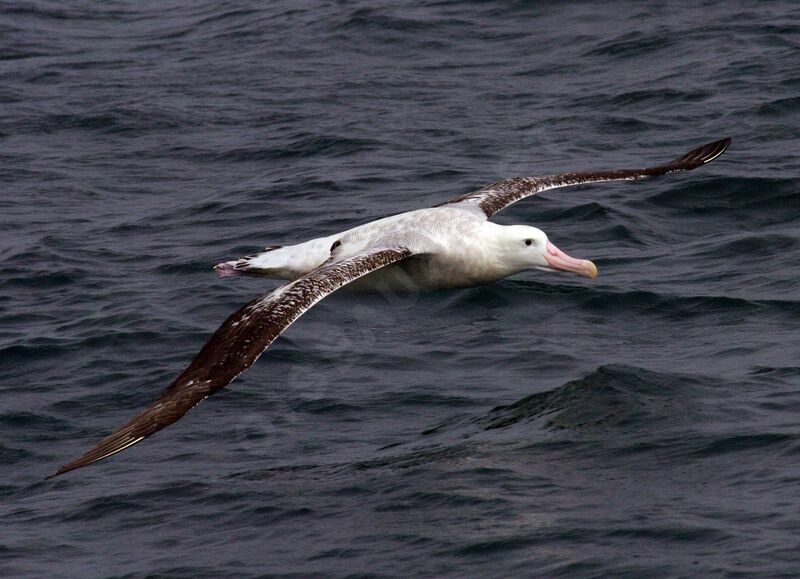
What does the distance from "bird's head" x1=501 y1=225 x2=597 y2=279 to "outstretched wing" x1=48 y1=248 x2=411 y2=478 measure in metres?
1.64

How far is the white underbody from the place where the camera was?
12.4 meters

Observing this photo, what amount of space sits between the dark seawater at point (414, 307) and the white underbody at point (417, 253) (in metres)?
0.47

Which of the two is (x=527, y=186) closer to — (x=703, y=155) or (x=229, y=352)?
(x=703, y=155)

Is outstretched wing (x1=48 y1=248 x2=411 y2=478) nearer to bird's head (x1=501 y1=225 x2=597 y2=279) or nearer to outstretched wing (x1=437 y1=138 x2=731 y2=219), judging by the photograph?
bird's head (x1=501 y1=225 x2=597 y2=279)

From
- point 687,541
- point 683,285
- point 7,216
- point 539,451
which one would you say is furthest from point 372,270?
point 7,216

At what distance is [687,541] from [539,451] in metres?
1.84

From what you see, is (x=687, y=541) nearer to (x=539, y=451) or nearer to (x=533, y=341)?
(x=539, y=451)

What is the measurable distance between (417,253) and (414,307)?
114cm

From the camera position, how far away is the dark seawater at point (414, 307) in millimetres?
9250

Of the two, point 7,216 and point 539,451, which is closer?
point 539,451

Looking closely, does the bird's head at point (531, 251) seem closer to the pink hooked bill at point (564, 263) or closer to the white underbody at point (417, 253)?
the pink hooked bill at point (564, 263)

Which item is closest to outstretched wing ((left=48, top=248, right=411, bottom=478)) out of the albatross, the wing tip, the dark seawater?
the albatross

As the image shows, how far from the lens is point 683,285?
13.0m

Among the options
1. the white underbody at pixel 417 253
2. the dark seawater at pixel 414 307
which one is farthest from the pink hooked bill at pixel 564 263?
the dark seawater at pixel 414 307
